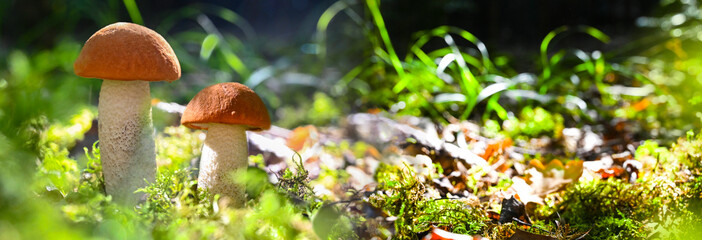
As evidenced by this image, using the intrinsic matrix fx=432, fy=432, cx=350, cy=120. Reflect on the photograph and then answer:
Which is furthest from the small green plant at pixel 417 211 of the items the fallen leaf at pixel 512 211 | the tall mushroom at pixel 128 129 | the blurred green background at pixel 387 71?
the blurred green background at pixel 387 71

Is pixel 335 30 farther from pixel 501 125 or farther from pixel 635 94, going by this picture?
pixel 635 94

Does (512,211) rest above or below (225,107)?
below

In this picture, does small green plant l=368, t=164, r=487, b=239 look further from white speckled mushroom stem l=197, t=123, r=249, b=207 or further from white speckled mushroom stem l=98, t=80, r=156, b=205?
white speckled mushroom stem l=98, t=80, r=156, b=205

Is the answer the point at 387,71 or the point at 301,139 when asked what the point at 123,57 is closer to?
the point at 301,139

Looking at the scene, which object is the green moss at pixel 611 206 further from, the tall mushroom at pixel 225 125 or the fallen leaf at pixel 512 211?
the tall mushroom at pixel 225 125

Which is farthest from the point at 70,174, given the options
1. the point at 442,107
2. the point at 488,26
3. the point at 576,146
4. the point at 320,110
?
the point at 488,26

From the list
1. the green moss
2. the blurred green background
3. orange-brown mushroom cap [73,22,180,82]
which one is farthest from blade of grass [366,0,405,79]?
orange-brown mushroom cap [73,22,180,82]

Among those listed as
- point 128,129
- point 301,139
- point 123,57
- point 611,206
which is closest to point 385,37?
point 301,139
